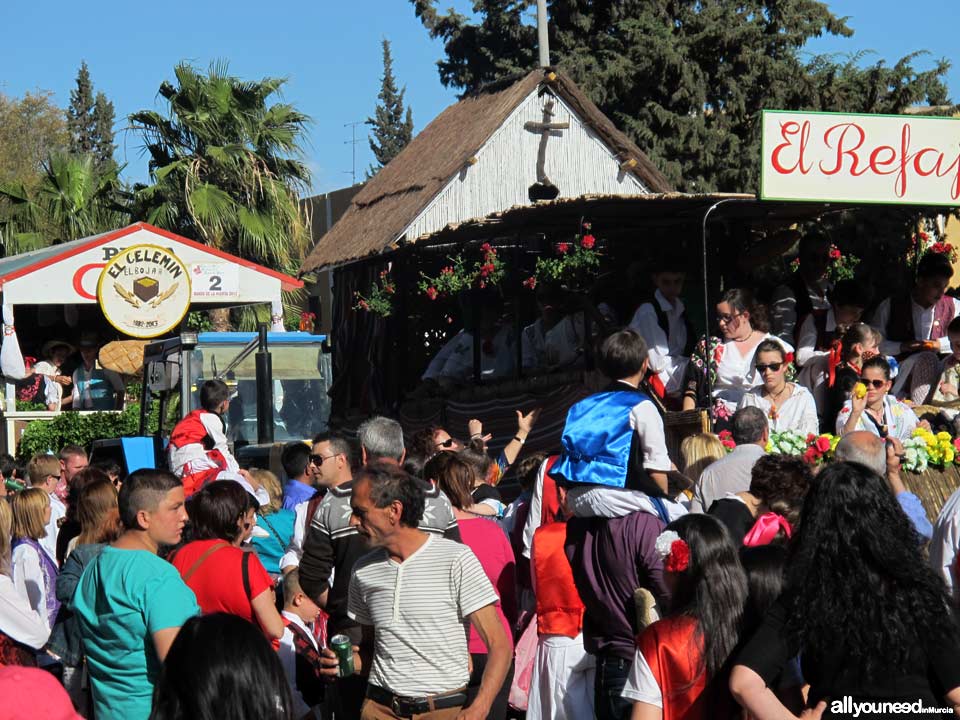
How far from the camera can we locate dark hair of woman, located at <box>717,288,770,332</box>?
9141 mm

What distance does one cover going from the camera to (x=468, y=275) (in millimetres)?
11422

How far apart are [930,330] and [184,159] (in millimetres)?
22356

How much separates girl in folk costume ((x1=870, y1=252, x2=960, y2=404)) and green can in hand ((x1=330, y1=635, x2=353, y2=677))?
20.2ft

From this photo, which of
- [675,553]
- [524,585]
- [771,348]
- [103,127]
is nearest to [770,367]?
[771,348]

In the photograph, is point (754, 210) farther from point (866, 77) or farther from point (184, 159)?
point (184, 159)

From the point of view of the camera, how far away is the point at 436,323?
1302 centimetres

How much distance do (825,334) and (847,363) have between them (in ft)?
3.07

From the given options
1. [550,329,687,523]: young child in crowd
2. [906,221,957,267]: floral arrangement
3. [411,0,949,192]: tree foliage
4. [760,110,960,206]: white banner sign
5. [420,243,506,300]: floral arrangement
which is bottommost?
[550,329,687,523]: young child in crowd

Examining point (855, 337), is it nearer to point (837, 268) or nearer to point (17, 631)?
point (837, 268)

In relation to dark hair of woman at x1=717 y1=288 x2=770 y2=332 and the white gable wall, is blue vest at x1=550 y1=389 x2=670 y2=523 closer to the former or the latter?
dark hair of woman at x1=717 y1=288 x2=770 y2=332

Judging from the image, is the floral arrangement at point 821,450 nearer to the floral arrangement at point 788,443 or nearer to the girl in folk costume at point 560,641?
the floral arrangement at point 788,443

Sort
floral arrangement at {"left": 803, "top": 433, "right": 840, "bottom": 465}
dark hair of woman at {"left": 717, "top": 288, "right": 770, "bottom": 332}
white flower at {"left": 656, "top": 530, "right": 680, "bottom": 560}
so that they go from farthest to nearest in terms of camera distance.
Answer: dark hair of woman at {"left": 717, "top": 288, "right": 770, "bottom": 332}, floral arrangement at {"left": 803, "top": 433, "right": 840, "bottom": 465}, white flower at {"left": 656, "top": 530, "right": 680, "bottom": 560}

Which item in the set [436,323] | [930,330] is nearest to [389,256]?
[436,323]

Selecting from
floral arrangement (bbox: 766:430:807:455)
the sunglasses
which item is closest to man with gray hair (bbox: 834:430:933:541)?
floral arrangement (bbox: 766:430:807:455)
